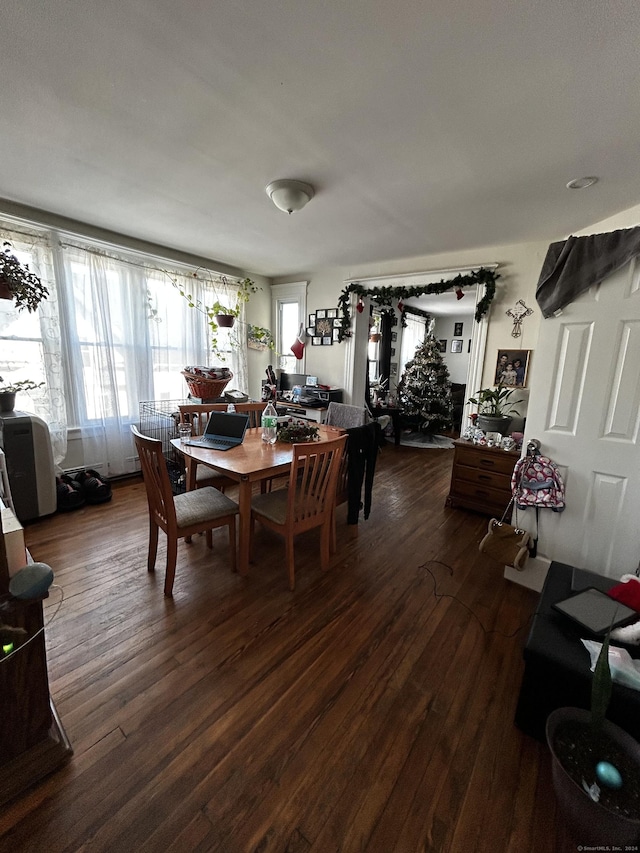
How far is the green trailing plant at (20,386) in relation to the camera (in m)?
2.83

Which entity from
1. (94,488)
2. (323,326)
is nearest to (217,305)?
(323,326)

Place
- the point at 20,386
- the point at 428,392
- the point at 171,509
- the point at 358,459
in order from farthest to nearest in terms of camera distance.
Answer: the point at 428,392, the point at 20,386, the point at 358,459, the point at 171,509

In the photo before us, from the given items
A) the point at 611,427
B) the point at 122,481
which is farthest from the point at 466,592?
the point at 122,481

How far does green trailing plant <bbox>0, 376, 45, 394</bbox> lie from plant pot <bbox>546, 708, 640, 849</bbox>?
152 inches

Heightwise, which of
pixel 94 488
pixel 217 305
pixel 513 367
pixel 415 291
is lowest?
pixel 94 488

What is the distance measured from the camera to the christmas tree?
5.68 m

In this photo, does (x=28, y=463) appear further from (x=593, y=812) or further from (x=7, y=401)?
(x=593, y=812)

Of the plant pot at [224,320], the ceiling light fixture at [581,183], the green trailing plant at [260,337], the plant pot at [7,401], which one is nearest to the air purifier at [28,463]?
the plant pot at [7,401]

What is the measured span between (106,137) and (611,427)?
316 centimetres

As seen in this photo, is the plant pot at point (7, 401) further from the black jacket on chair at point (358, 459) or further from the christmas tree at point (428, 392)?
the christmas tree at point (428, 392)

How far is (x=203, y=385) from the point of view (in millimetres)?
3266

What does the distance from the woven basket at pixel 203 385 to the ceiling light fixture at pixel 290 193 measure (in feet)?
5.18

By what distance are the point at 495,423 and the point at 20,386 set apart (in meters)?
4.23

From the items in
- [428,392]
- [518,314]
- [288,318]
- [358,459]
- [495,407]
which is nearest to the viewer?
[358,459]
